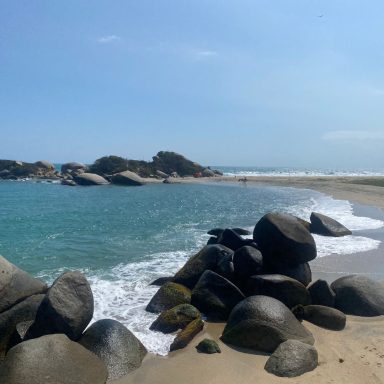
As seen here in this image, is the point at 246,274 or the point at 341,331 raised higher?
the point at 246,274

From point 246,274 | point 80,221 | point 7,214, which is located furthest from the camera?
point 7,214

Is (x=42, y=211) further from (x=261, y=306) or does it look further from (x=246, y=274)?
(x=261, y=306)

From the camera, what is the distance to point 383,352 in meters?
6.86

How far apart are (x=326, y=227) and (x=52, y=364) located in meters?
14.6

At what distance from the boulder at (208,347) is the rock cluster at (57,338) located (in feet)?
2.90

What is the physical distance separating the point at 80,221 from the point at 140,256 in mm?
9903

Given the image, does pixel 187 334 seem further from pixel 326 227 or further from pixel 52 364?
pixel 326 227

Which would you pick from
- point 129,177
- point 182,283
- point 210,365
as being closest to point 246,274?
point 182,283

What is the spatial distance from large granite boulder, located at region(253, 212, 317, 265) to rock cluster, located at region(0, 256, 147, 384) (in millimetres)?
4123

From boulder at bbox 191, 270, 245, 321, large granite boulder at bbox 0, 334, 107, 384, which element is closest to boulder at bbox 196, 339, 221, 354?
boulder at bbox 191, 270, 245, 321

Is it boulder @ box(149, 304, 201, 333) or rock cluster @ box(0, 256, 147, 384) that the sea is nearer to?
boulder @ box(149, 304, 201, 333)

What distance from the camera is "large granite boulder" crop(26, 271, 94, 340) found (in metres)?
6.70

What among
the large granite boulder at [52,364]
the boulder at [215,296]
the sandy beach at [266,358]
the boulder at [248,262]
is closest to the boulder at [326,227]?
the boulder at [248,262]

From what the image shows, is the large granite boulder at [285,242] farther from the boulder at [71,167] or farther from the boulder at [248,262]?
the boulder at [71,167]
